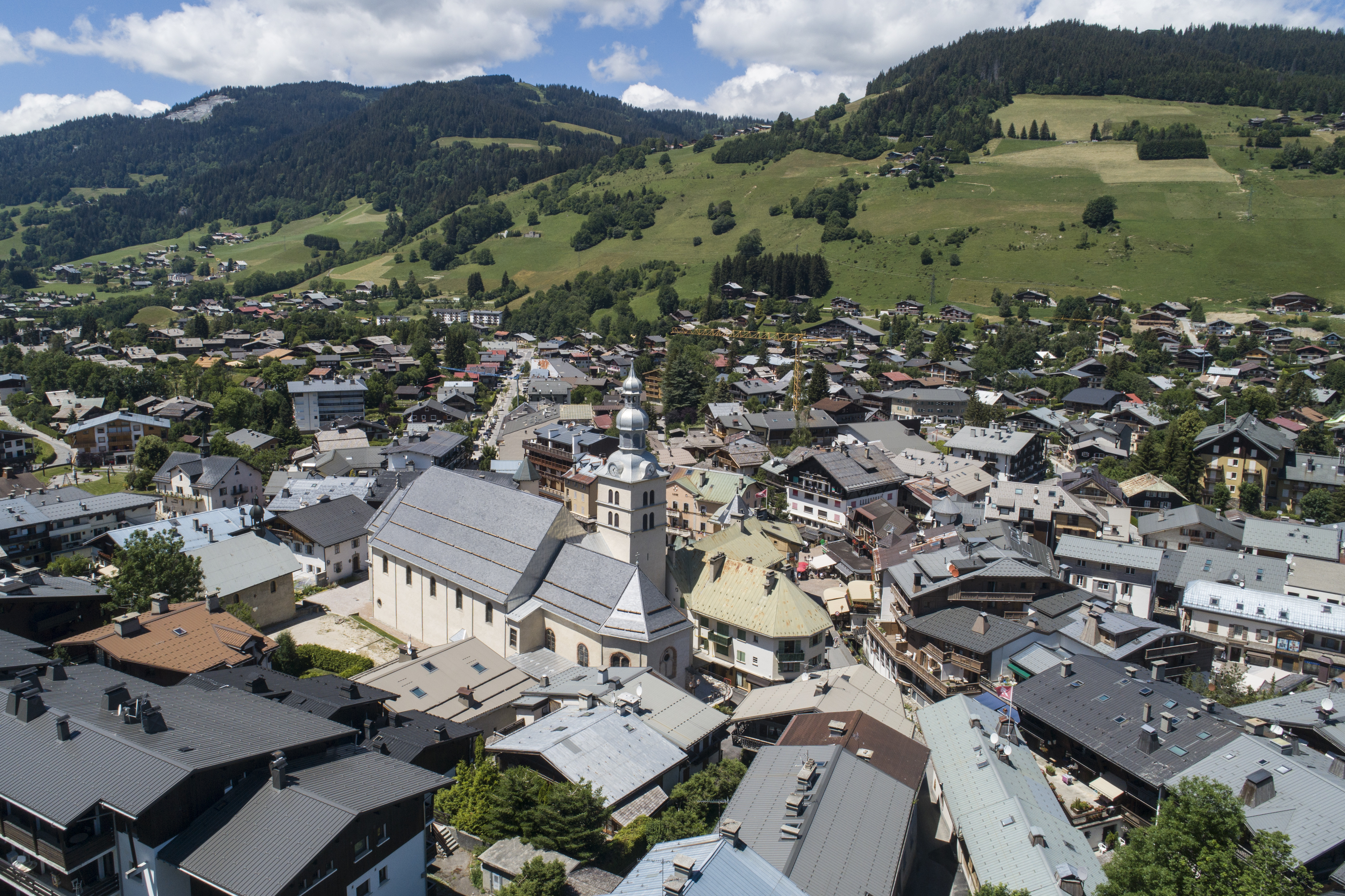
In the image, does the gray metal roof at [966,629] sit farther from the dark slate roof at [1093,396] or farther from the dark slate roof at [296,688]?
the dark slate roof at [1093,396]

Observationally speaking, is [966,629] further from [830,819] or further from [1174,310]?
[1174,310]

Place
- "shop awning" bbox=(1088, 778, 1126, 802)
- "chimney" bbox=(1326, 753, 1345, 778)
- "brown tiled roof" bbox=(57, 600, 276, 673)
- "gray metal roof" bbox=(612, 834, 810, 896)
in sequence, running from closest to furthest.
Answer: "gray metal roof" bbox=(612, 834, 810, 896)
"chimney" bbox=(1326, 753, 1345, 778)
"shop awning" bbox=(1088, 778, 1126, 802)
"brown tiled roof" bbox=(57, 600, 276, 673)

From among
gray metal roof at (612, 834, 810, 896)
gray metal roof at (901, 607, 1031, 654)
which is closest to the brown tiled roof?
gray metal roof at (612, 834, 810, 896)

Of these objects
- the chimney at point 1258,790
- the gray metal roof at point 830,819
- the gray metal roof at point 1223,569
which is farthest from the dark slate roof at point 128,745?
the gray metal roof at point 1223,569

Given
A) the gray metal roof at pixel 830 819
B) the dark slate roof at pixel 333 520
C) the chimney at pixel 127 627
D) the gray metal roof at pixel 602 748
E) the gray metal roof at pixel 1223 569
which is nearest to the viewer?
the gray metal roof at pixel 830 819

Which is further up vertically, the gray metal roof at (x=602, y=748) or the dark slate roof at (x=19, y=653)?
the dark slate roof at (x=19, y=653)

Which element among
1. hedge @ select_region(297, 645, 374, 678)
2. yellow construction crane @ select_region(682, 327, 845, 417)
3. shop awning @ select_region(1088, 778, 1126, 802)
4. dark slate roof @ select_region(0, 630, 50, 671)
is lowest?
shop awning @ select_region(1088, 778, 1126, 802)

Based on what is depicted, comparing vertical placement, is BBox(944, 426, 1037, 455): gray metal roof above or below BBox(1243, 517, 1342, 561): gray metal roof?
above

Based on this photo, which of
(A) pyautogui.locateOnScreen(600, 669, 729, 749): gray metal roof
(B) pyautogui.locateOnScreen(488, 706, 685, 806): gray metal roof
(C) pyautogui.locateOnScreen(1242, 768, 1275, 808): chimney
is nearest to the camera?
(C) pyautogui.locateOnScreen(1242, 768, 1275, 808): chimney

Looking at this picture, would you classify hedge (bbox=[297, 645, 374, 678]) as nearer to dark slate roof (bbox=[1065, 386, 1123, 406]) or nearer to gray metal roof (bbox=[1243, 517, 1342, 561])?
gray metal roof (bbox=[1243, 517, 1342, 561])
